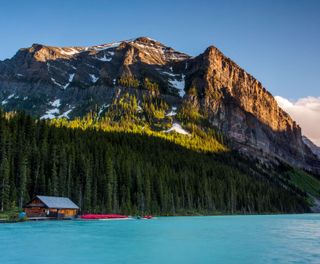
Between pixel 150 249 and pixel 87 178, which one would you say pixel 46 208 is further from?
pixel 150 249

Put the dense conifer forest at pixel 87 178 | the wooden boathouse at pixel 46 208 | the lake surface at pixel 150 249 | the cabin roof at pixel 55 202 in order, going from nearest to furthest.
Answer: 1. the lake surface at pixel 150 249
2. the wooden boathouse at pixel 46 208
3. the cabin roof at pixel 55 202
4. the dense conifer forest at pixel 87 178

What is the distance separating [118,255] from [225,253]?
11223 mm

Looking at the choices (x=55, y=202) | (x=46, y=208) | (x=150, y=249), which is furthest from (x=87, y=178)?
(x=150, y=249)

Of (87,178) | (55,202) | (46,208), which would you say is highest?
(87,178)

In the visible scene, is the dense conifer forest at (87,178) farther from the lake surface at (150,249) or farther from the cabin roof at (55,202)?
the lake surface at (150,249)

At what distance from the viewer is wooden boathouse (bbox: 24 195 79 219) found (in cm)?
9356

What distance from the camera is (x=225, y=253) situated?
4334cm

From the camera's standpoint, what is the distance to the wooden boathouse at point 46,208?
9356 cm

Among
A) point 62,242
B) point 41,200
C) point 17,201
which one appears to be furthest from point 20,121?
point 62,242

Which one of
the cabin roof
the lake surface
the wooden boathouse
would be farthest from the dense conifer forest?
the lake surface

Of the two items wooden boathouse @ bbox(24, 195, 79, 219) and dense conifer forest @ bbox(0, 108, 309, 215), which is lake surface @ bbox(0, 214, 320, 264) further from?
dense conifer forest @ bbox(0, 108, 309, 215)

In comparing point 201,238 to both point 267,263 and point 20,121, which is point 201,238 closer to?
point 267,263

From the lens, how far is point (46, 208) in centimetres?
9400

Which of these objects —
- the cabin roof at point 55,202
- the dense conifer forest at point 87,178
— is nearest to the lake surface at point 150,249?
the cabin roof at point 55,202
